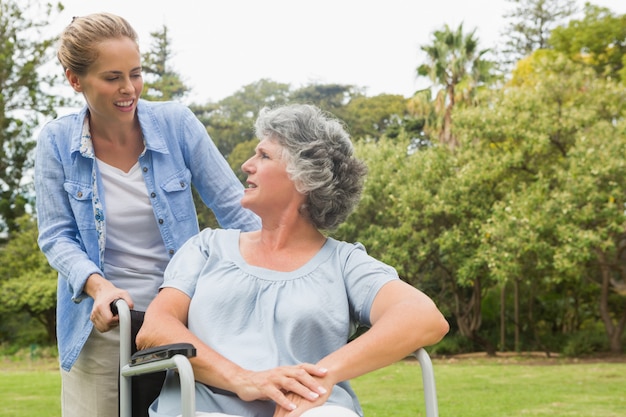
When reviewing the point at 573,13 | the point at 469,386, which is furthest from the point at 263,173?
the point at 573,13

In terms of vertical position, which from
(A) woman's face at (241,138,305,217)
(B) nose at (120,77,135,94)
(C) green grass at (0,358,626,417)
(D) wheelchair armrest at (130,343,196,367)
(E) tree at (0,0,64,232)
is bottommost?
(C) green grass at (0,358,626,417)

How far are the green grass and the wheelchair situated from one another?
6174 mm

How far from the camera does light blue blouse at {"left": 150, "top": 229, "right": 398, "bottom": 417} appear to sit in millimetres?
2064

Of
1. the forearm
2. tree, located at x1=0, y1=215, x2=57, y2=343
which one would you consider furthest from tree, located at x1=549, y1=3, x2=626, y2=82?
the forearm

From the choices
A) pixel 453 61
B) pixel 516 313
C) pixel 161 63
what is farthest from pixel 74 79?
pixel 161 63

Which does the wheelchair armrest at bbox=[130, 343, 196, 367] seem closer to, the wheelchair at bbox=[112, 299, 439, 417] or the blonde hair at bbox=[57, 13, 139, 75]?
the wheelchair at bbox=[112, 299, 439, 417]

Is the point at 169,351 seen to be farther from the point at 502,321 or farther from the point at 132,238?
the point at 502,321

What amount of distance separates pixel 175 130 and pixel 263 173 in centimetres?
47

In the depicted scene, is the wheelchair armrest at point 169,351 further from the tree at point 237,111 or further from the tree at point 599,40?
the tree at point 237,111

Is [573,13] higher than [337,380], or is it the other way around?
[573,13]

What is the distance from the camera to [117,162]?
2537 mm

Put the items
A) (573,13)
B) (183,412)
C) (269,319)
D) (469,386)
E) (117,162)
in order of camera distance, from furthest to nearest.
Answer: (573,13) < (469,386) < (117,162) < (269,319) < (183,412)

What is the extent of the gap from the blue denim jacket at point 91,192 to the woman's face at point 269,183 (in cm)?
29

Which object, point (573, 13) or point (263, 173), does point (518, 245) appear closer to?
point (263, 173)
